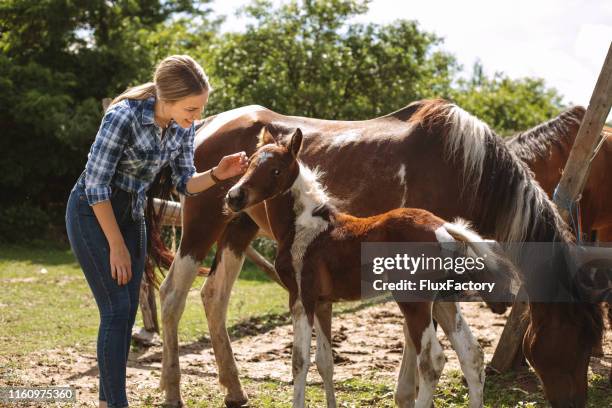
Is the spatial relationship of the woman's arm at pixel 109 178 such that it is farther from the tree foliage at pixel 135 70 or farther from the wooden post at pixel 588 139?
the tree foliage at pixel 135 70

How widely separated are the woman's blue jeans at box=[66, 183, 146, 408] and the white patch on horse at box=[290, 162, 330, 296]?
36.2 inches

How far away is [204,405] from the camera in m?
5.19

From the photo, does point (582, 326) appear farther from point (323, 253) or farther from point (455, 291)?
point (323, 253)

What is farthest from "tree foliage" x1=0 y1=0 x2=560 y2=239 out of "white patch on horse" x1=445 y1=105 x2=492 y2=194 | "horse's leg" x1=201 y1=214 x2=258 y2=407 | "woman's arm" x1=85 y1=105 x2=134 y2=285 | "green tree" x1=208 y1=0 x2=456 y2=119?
"woman's arm" x1=85 y1=105 x2=134 y2=285

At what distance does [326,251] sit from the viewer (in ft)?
12.9

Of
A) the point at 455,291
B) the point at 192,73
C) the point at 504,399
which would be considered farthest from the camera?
the point at 504,399

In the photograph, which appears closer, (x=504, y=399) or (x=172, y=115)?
(x=172, y=115)

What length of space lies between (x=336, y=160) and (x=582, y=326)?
2206 mm

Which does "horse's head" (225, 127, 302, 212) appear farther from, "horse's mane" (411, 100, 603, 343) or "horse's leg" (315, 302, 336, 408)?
"horse's mane" (411, 100, 603, 343)

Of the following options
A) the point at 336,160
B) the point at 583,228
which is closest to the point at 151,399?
the point at 336,160

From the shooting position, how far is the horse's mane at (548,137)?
6.55m

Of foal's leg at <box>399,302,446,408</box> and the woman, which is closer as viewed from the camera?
the woman

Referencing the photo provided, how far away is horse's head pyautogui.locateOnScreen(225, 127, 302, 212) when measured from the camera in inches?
154

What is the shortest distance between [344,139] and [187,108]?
1948 millimetres
